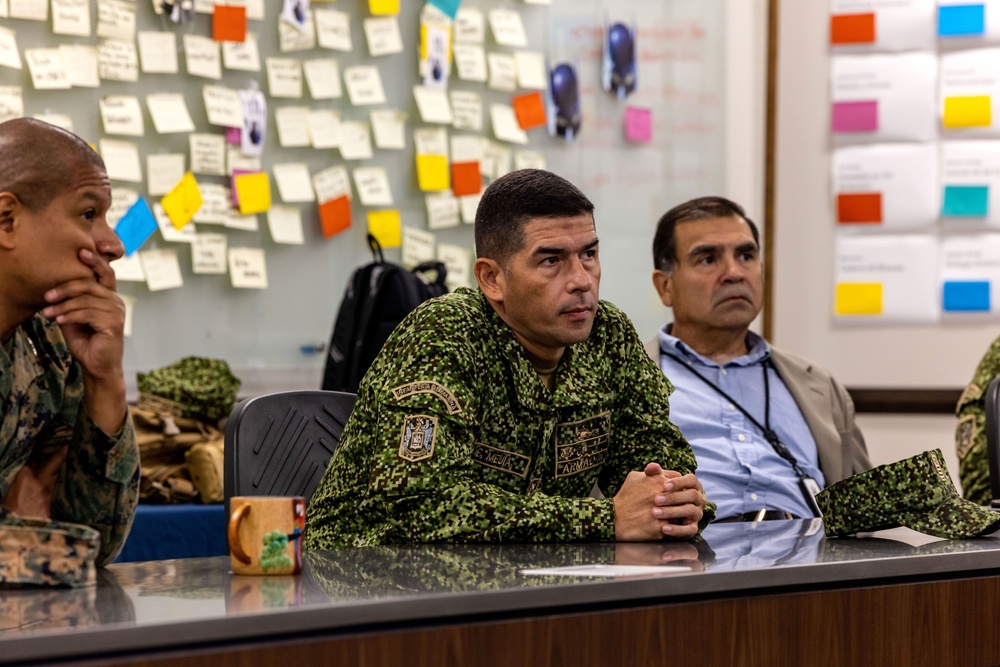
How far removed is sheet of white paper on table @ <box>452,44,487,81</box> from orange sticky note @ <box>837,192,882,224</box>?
1303 millimetres

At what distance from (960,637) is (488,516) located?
2.08ft

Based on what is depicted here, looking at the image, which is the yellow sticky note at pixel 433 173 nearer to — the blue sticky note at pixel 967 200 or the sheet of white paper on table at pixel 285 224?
the sheet of white paper on table at pixel 285 224

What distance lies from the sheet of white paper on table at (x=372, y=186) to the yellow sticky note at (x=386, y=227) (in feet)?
0.11

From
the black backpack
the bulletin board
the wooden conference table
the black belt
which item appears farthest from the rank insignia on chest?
the bulletin board

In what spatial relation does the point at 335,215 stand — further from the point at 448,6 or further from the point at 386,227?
the point at 448,6

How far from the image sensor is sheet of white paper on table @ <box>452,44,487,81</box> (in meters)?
4.27

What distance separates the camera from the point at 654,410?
7.27 feet

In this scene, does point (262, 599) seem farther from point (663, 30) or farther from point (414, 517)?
point (663, 30)

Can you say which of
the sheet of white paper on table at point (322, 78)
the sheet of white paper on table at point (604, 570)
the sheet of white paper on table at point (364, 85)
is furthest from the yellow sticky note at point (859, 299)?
the sheet of white paper on table at point (604, 570)

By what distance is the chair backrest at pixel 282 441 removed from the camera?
6.86ft

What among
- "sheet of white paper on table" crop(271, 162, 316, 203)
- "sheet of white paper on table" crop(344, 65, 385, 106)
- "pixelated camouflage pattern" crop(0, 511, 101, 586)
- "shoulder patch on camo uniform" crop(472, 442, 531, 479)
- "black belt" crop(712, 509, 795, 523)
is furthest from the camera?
"sheet of white paper on table" crop(344, 65, 385, 106)

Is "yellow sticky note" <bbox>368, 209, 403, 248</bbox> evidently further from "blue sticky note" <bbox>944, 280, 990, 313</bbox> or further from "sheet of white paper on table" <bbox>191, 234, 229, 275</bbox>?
"blue sticky note" <bbox>944, 280, 990, 313</bbox>

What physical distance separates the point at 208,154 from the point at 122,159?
25 centimetres

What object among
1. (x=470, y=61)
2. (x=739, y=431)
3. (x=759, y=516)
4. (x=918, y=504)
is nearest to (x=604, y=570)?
(x=918, y=504)
